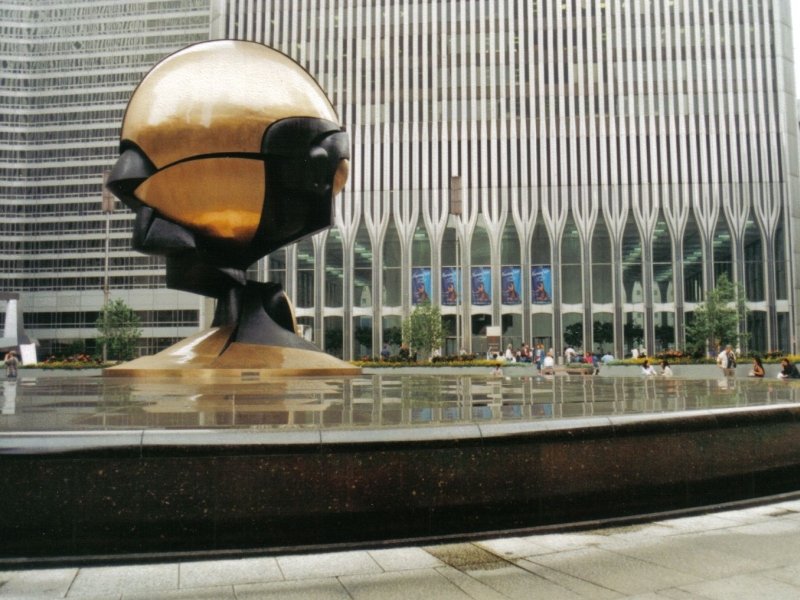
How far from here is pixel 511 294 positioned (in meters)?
47.6

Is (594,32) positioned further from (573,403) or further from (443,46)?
(573,403)

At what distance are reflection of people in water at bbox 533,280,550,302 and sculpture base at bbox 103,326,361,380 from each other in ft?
121

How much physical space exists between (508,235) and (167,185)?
129 ft

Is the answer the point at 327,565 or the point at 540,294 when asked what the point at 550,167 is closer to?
the point at 540,294

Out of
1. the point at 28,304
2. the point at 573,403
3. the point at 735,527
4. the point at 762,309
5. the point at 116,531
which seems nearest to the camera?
the point at 116,531

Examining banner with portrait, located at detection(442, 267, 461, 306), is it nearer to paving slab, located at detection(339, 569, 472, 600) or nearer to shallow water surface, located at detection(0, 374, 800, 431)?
shallow water surface, located at detection(0, 374, 800, 431)

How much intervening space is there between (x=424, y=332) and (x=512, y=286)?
1020 centimetres

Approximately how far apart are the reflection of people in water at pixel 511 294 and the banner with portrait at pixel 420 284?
18.3ft

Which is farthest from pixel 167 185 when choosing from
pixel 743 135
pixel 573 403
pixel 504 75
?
pixel 743 135

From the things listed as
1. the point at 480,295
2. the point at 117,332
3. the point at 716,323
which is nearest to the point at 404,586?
the point at 716,323

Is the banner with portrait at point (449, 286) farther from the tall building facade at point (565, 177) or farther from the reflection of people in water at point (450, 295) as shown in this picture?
the tall building facade at point (565, 177)

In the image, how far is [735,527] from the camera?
14.8 ft

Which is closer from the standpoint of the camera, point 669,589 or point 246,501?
point 669,589

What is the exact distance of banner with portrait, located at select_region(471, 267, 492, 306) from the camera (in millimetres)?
47719
